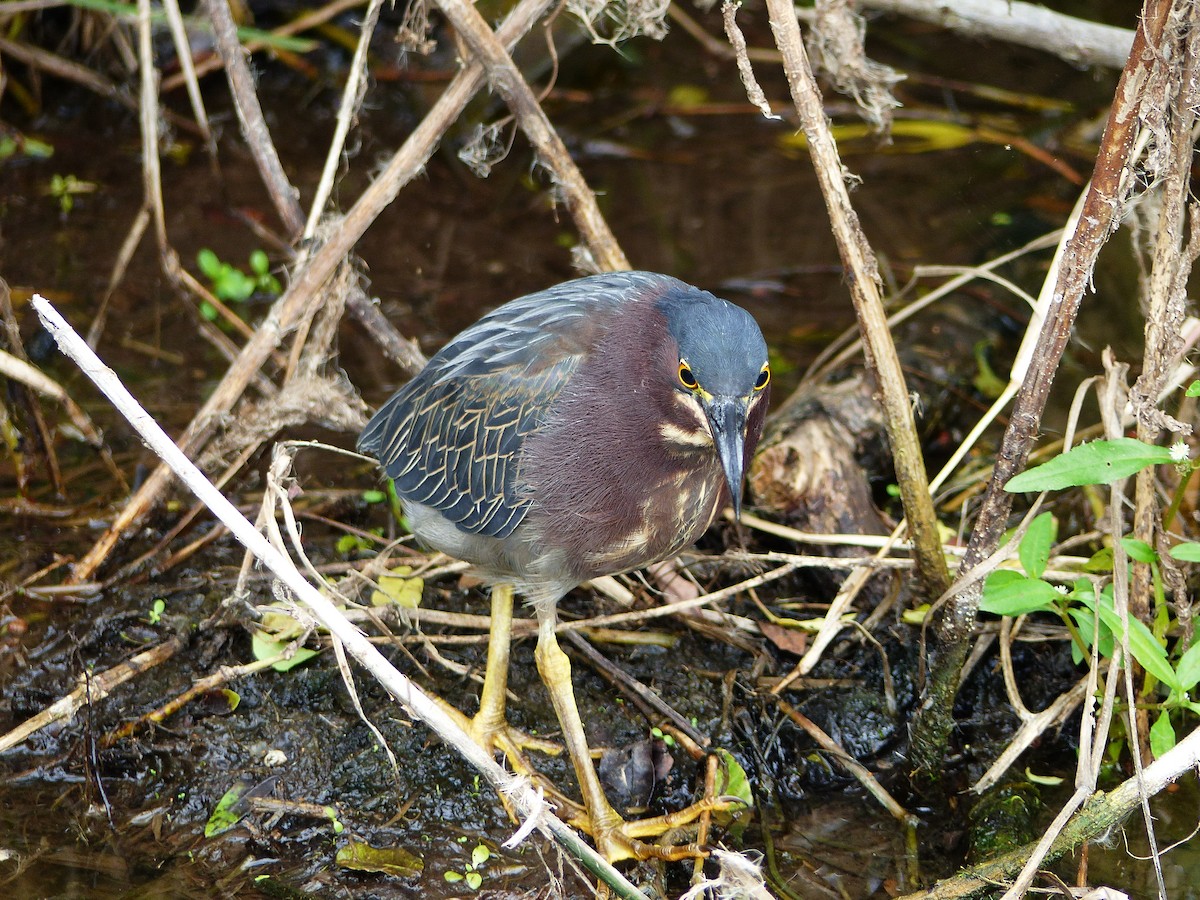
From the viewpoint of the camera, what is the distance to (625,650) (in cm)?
423

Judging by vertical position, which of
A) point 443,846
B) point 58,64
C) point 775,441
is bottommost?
point 443,846

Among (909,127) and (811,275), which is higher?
(909,127)

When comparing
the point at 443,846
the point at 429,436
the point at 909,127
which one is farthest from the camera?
the point at 909,127

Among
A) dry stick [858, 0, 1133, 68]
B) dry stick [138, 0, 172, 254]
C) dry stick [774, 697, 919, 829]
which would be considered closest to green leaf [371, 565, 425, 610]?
dry stick [774, 697, 919, 829]

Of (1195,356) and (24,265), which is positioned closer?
(1195,356)

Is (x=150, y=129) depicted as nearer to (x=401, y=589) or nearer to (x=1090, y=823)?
(x=401, y=589)

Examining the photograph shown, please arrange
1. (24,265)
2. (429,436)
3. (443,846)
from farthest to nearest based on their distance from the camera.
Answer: (24,265)
(429,436)
(443,846)

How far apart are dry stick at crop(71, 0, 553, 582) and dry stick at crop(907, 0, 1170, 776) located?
2091mm

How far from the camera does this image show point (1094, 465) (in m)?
2.96

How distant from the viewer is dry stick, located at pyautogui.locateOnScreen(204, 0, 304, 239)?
443 centimetres

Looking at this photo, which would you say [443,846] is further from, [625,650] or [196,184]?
[196,184]

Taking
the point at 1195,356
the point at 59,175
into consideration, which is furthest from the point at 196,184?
the point at 1195,356

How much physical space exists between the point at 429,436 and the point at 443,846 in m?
1.30

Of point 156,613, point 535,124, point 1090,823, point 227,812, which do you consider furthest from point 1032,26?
point 227,812
